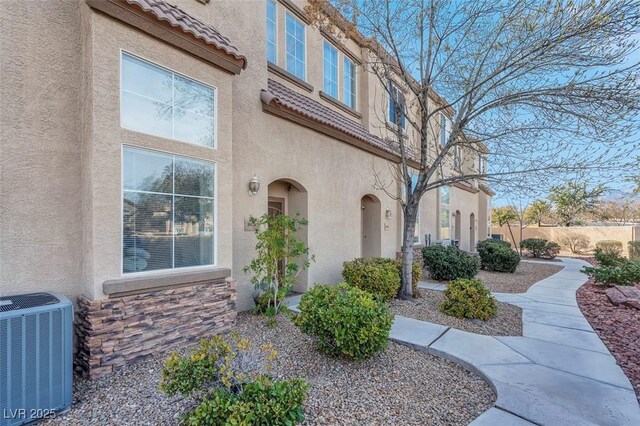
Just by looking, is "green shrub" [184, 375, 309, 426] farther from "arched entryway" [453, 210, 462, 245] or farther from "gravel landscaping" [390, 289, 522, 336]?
"arched entryway" [453, 210, 462, 245]

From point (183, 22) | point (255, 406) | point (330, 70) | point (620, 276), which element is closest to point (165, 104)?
point (183, 22)

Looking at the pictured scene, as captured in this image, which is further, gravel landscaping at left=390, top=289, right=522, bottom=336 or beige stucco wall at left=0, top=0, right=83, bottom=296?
gravel landscaping at left=390, top=289, right=522, bottom=336

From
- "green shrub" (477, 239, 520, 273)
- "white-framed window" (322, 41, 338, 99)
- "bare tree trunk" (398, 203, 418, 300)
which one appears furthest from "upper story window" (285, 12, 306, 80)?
"green shrub" (477, 239, 520, 273)

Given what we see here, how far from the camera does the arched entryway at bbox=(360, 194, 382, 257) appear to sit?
11648 millimetres

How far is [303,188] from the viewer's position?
27.1 feet

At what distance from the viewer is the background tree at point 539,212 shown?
31867 mm

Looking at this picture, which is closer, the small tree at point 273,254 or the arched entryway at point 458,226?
the small tree at point 273,254

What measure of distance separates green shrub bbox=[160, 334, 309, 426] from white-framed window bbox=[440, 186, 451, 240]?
15041 mm

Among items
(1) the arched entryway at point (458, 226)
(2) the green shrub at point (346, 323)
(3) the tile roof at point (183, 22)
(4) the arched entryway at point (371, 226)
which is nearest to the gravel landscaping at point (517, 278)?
(4) the arched entryway at point (371, 226)

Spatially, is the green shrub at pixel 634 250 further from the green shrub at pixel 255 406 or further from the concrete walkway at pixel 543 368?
the green shrub at pixel 255 406

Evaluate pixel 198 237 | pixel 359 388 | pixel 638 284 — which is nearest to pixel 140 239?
pixel 198 237

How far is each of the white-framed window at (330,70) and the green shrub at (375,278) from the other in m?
5.75

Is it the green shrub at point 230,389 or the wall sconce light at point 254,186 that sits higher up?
the wall sconce light at point 254,186

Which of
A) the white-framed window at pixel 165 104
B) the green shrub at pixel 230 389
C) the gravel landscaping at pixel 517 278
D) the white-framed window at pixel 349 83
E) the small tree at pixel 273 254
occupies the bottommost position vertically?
the gravel landscaping at pixel 517 278
